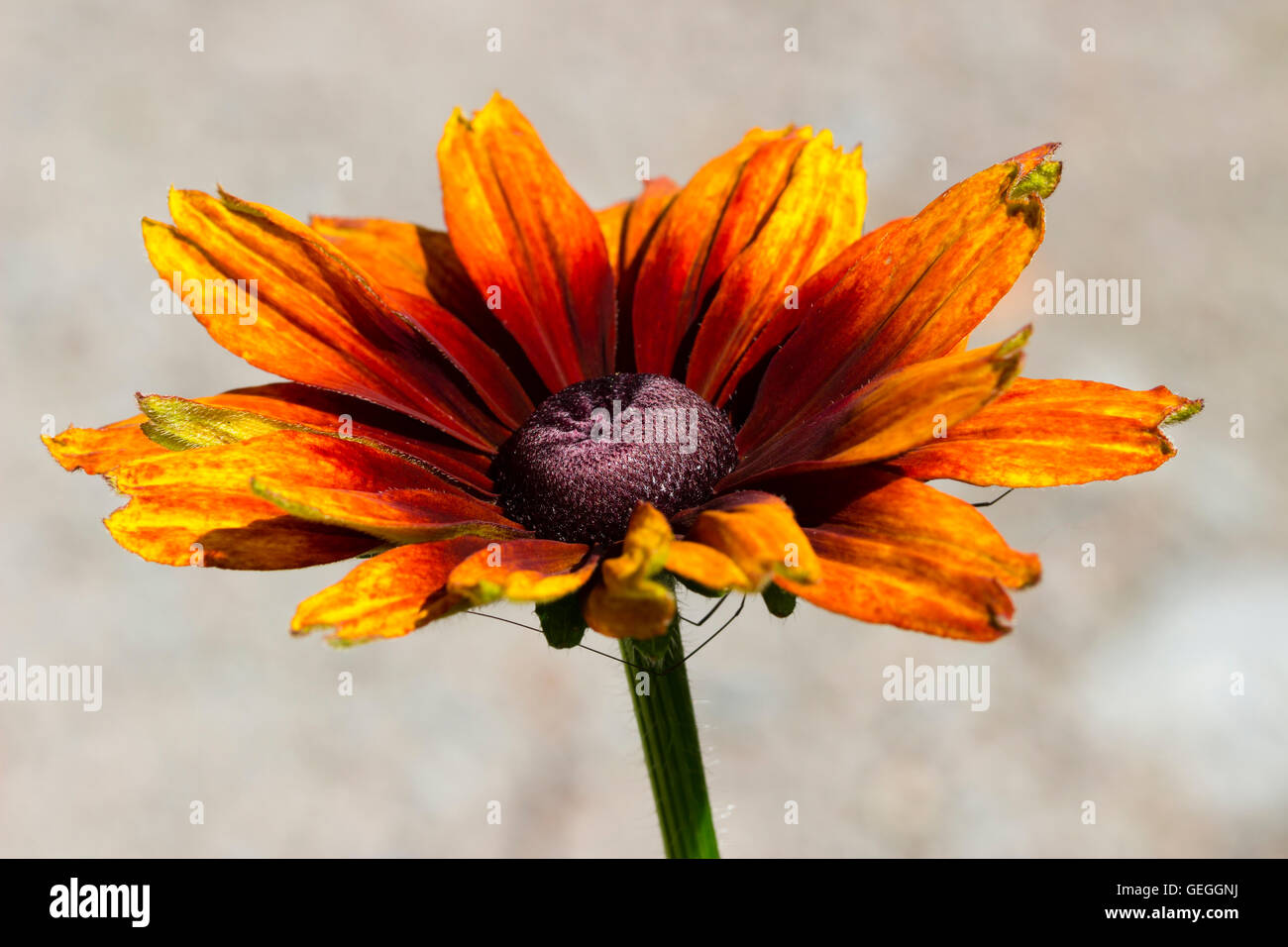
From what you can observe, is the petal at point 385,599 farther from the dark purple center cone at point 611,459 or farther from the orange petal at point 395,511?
the dark purple center cone at point 611,459

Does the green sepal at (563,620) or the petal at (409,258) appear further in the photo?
the petal at (409,258)

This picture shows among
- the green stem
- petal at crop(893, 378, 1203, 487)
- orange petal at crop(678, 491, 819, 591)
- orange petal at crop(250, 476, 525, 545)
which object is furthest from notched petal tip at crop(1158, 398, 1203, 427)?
orange petal at crop(250, 476, 525, 545)

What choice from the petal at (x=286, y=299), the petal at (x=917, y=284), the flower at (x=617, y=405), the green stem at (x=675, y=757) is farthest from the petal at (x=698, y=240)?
the green stem at (x=675, y=757)

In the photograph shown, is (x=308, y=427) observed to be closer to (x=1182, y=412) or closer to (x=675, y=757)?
(x=675, y=757)

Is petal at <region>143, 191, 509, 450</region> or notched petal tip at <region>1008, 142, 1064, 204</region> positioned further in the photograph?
petal at <region>143, 191, 509, 450</region>

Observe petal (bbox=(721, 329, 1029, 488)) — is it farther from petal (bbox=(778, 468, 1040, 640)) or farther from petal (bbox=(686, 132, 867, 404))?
petal (bbox=(686, 132, 867, 404))

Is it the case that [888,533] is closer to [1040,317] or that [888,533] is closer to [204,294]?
[204,294]
